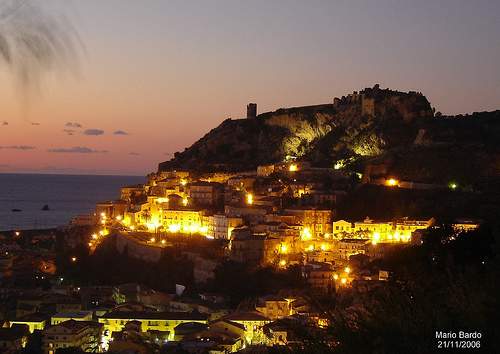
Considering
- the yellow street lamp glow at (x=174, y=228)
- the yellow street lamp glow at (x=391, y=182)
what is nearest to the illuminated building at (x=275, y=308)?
the yellow street lamp glow at (x=174, y=228)

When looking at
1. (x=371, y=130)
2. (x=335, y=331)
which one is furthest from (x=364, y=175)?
(x=335, y=331)

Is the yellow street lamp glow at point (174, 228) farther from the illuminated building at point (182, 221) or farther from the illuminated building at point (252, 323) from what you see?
the illuminated building at point (252, 323)

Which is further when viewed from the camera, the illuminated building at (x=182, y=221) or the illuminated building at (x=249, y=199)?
the illuminated building at (x=249, y=199)

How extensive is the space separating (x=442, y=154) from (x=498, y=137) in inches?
181

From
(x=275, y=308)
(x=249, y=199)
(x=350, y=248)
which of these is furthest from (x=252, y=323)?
(x=249, y=199)

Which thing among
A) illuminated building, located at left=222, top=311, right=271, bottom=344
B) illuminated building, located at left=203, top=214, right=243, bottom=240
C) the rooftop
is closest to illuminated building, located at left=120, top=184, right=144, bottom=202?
illuminated building, located at left=203, top=214, right=243, bottom=240

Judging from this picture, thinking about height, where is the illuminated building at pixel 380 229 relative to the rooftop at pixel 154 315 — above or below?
above

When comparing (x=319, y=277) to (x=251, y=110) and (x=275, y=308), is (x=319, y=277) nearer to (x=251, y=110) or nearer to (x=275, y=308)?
(x=275, y=308)

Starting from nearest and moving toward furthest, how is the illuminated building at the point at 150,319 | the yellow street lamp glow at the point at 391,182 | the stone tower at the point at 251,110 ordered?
the illuminated building at the point at 150,319 < the yellow street lamp glow at the point at 391,182 < the stone tower at the point at 251,110

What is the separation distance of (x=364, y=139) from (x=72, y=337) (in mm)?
26721

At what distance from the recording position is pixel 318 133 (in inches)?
2018

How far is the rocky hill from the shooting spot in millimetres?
37438

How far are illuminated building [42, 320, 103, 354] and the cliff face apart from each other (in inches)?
919

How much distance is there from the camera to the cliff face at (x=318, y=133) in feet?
146
